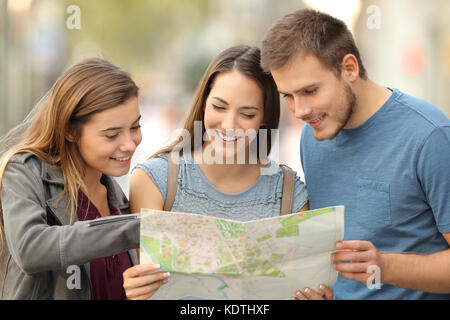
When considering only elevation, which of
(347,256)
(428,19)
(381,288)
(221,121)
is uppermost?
(428,19)

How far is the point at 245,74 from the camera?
2369 millimetres

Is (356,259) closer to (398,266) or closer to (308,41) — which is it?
(398,266)

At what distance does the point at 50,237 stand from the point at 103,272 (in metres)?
0.35

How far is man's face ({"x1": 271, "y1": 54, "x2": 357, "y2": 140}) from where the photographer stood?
225 centimetres

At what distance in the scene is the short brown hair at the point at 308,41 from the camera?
227cm

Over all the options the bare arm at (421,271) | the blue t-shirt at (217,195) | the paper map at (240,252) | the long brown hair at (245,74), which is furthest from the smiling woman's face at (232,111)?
the bare arm at (421,271)

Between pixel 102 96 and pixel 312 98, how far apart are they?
2.74 feet

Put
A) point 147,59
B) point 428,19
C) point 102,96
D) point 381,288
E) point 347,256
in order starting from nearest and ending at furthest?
point 347,256 → point 102,96 → point 381,288 → point 428,19 → point 147,59

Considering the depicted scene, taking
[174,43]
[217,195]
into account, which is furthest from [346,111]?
[174,43]

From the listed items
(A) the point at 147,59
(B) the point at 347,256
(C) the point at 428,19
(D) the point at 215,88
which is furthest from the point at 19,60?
(B) the point at 347,256

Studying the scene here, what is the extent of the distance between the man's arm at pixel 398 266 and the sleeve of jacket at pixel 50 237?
2.47 ft

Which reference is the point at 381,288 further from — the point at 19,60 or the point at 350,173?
the point at 19,60

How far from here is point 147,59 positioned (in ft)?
50.4

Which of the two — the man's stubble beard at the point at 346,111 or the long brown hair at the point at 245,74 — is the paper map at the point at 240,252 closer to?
the man's stubble beard at the point at 346,111
